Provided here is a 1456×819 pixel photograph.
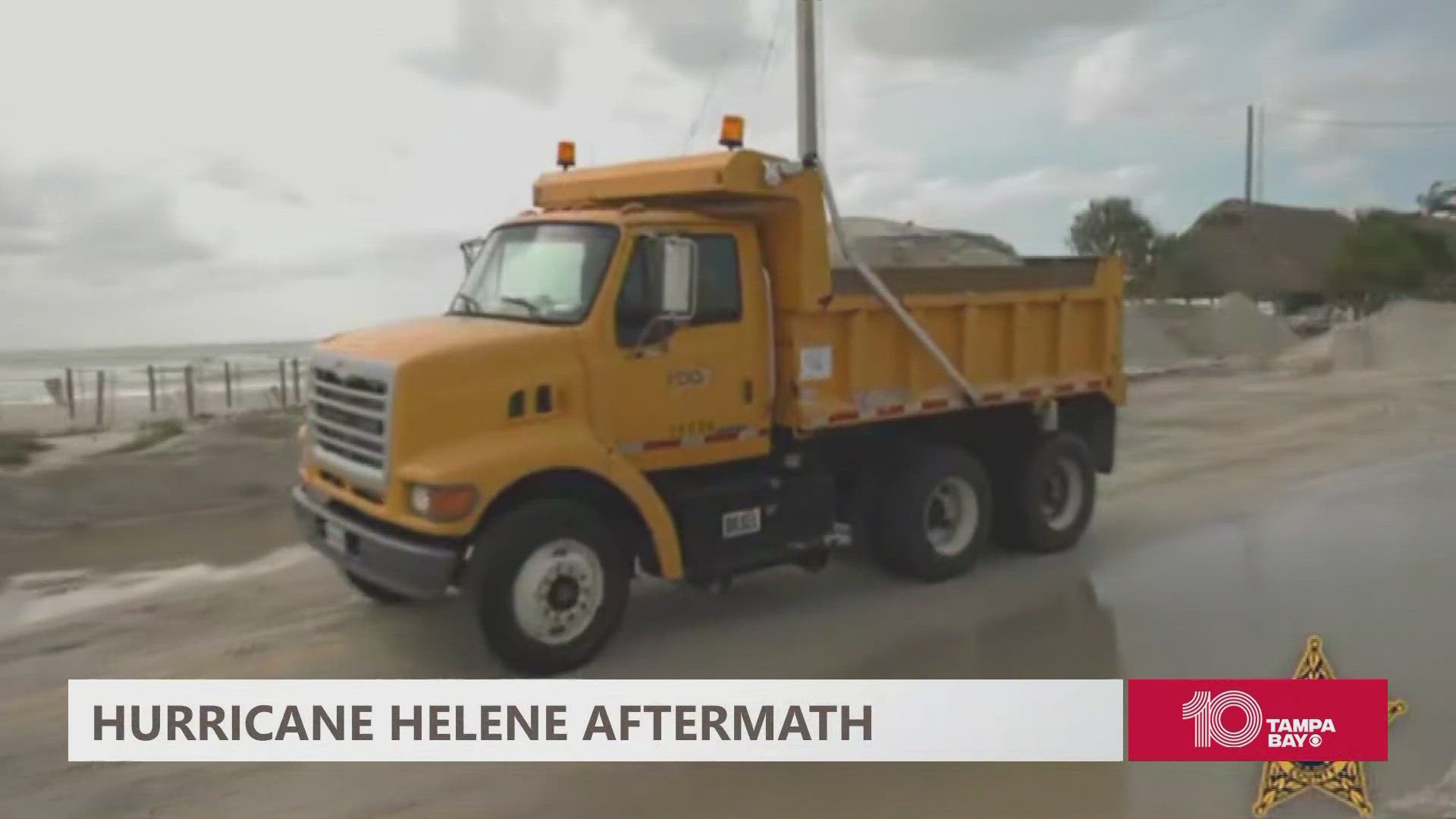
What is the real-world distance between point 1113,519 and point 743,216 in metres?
4.55

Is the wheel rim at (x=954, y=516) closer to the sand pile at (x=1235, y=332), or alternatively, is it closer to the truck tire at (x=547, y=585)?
the truck tire at (x=547, y=585)

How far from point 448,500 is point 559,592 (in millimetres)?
810

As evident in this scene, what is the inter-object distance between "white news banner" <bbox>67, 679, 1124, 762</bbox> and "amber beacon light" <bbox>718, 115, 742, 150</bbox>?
10.2 ft

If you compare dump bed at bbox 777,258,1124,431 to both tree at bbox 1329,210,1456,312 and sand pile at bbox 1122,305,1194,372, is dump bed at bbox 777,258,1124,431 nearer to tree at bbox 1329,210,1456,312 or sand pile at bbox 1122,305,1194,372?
sand pile at bbox 1122,305,1194,372

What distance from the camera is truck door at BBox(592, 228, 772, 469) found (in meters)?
6.64

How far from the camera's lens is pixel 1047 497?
9211 millimetres

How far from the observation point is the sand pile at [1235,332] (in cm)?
Answer: 3394

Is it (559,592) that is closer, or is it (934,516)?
(559,592)

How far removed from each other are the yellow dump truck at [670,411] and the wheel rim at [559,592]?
1cm

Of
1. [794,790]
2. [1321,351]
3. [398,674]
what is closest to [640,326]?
[398,674]

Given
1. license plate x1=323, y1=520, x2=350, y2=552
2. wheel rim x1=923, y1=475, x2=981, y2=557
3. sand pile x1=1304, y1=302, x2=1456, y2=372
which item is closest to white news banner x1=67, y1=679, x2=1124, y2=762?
license plate x1=323, y1=520, x2=350, y2=552

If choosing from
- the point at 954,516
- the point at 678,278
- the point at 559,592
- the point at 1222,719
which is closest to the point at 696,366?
the point at 678,278

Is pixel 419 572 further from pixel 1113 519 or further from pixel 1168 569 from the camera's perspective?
pixel 1113 519

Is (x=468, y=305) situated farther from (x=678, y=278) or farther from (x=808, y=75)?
(x=808, y=75)
